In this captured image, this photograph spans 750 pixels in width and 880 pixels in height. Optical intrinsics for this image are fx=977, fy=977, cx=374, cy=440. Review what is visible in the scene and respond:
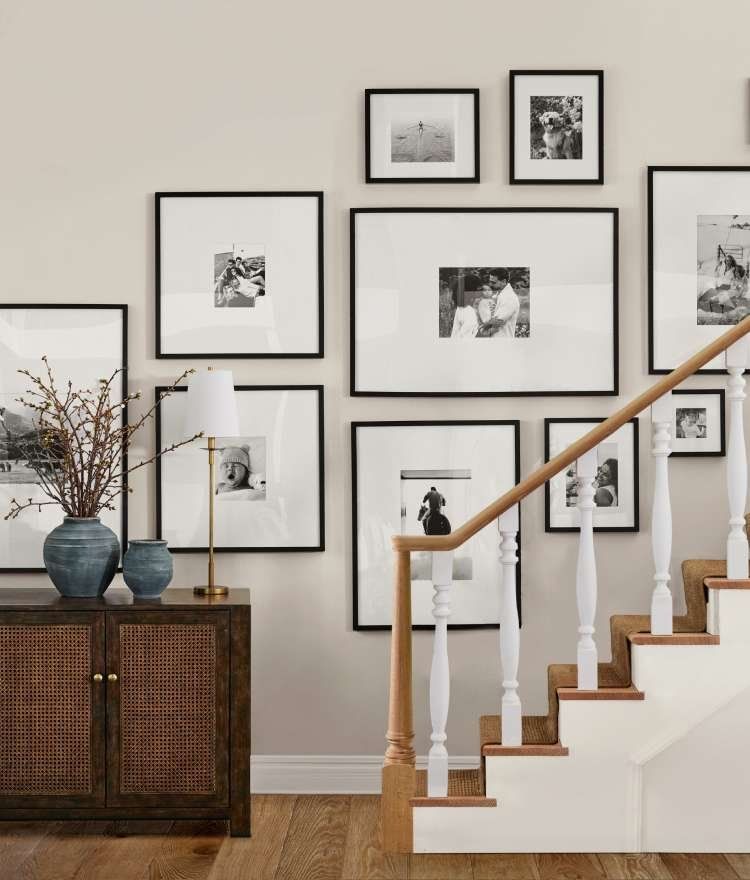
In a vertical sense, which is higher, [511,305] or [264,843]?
[511,305]

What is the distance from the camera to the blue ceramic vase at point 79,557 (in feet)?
11.0

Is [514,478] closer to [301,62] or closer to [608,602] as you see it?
[608,602]

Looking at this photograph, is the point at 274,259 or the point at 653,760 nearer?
the point at 653,760

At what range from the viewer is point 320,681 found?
3.80 metres

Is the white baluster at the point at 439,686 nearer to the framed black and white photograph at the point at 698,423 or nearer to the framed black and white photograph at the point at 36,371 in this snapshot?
the framed black and white photograph at the point at 698,423

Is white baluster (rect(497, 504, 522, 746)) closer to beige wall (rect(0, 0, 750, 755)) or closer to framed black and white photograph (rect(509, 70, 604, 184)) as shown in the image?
beige wall (rect(0, 0, 750, 755))

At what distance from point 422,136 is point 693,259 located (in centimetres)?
115

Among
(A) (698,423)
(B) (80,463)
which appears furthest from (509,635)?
(B) (80,463)

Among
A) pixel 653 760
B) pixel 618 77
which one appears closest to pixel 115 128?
pixel 618 77

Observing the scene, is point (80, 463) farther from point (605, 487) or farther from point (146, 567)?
point (605, 487)

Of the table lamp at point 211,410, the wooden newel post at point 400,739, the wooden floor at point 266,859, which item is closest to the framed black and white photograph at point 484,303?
the table lamp at point 211,410

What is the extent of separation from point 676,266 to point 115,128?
2239 mm

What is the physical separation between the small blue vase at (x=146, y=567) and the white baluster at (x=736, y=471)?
1873 mm

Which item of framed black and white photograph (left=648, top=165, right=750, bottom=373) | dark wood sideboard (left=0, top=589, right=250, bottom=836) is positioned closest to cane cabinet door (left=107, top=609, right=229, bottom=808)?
dark wood sideboard (left=0, top=589, right=250, bottom=836)
